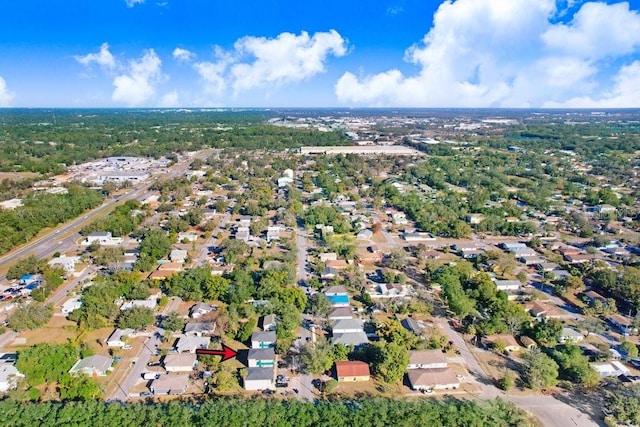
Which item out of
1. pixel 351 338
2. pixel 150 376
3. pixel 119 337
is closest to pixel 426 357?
pixel 351 338

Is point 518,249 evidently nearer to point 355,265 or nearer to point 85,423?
point 355,265

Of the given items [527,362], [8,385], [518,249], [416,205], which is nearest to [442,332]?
[527,362]

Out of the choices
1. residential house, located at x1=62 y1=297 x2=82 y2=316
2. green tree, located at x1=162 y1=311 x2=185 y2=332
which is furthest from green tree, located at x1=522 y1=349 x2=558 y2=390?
residential house, located at x1=62 y1=297 x2=82 y2=316

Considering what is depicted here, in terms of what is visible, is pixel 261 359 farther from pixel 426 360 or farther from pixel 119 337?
pixel 119 337

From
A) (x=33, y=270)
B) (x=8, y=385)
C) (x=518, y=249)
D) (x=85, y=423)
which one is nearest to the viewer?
(x=85, y=423)

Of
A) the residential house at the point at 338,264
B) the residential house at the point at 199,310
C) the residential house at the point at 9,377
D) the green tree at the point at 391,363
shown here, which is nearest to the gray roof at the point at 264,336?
the residential house at the point at 199,310

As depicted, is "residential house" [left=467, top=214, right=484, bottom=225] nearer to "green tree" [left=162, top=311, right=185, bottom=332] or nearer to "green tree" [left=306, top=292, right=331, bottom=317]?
"green tree" [left=306, top=292, right=331, bottom=317]
